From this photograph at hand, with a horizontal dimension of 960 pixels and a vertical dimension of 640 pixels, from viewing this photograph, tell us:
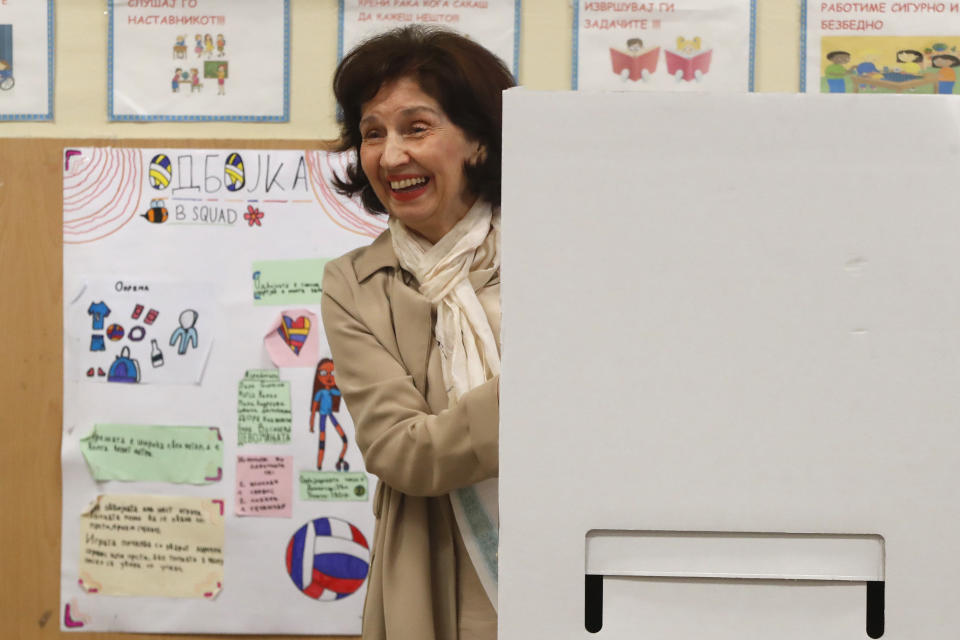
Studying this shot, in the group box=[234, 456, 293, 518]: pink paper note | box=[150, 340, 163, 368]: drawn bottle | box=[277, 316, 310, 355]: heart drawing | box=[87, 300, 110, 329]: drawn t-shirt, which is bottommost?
box=[234, 456, 293, 518]: pink paper note

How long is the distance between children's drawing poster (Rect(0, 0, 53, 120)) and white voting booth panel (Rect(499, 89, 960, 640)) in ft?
5.51

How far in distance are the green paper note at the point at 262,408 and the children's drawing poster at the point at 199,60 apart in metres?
0.52

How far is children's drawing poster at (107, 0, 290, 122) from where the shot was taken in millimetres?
1840

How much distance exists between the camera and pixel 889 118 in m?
0.49

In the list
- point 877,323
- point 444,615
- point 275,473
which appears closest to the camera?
point 877,323

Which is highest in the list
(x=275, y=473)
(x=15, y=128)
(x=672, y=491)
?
(x=15, y=128)

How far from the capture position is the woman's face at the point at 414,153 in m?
1.03

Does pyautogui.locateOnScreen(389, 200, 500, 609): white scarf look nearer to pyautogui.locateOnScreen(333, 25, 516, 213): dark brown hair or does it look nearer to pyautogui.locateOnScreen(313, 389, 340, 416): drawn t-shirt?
pyautogui.locateOnScreen(333, 25, 516, 213): dark brown hair

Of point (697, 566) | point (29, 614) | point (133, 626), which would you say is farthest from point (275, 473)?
point (697, 566)

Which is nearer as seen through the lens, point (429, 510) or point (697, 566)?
point (697, 566)

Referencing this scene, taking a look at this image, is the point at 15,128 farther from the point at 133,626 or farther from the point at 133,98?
the point at 133,626

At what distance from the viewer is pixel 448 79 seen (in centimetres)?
104

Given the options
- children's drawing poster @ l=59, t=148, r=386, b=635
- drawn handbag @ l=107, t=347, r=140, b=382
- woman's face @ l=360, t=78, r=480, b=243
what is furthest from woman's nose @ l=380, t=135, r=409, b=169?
drawn handbag @ l=107, t=347, r=140, b=382

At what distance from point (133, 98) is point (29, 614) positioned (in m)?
1.07
